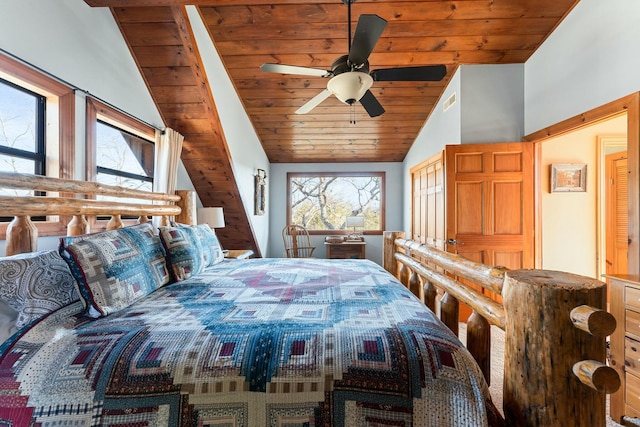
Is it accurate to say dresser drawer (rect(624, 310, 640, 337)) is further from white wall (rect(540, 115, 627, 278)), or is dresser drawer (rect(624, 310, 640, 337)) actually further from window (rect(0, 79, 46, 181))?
window (rect(0, 79, 46, 181))

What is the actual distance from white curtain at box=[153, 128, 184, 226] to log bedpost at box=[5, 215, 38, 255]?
135cm

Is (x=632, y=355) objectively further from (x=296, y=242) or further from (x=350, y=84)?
(x=296, y=242)

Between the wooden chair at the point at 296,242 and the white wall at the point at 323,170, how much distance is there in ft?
0.53

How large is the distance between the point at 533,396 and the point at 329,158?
467 cm

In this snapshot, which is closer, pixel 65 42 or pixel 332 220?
pixel 65 42

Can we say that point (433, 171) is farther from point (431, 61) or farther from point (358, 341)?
point (358, 341)

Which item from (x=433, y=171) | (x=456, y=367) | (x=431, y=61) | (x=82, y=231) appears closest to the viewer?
(x=456, y=367)

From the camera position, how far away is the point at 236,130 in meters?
3.52

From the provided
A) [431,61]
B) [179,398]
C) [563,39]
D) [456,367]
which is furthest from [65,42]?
[563,39]

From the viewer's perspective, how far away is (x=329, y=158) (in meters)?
5.16

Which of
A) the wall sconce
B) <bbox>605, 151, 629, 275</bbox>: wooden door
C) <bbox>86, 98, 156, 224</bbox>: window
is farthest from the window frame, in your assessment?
<bbox>605, 151, 629, 275</bbox>: wooden door

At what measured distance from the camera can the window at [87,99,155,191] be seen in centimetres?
208

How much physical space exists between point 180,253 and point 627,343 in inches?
106

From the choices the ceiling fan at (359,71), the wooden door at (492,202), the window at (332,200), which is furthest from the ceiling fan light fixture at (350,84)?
the window at (332,200)
